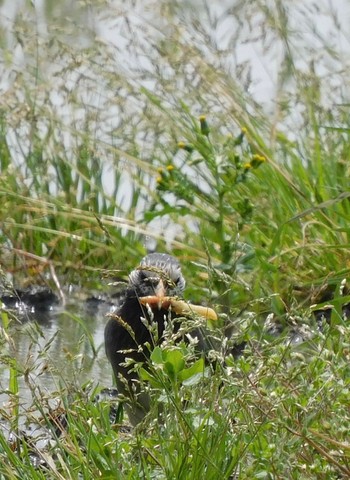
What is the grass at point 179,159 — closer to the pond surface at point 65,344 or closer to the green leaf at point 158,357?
the pond surface at point 65,344

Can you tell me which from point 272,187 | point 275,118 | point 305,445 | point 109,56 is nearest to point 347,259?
point 272,187

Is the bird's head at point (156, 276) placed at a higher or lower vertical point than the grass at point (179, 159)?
lower

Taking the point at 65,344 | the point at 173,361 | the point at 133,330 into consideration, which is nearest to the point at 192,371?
the point at 173,361

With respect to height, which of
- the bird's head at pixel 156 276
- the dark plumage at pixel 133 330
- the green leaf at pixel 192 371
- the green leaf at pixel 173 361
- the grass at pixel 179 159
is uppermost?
the grass at pixel 179 159

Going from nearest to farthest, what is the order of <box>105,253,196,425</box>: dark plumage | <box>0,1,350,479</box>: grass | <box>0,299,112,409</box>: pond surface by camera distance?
1. <box>105,253,196,425</box>: dark plumage
2. <box>0,299,112,409</box>: pond surface
3. <box>0,1,350,479</box>: grass

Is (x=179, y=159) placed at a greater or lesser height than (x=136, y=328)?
greater

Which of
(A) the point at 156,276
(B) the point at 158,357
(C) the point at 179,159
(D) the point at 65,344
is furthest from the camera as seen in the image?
(C) the point at 179,159

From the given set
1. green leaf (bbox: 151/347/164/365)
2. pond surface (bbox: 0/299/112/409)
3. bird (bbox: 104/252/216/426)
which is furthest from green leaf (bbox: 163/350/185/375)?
pond surface (bbox: 0/299/112/409)

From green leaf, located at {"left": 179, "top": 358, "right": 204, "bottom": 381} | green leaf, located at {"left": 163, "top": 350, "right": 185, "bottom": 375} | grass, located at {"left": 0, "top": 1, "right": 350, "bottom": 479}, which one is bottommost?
green leaf, located at {"left": 179, "top": 358, "right": 204, "bottom": 381}

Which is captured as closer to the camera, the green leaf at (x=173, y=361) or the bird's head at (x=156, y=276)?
the green leaf at (x=173, y=361)

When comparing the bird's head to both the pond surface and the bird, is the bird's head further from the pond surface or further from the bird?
the pond surface

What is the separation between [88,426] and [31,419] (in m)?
0.16

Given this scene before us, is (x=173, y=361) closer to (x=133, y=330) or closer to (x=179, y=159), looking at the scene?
(x=133, y=330)

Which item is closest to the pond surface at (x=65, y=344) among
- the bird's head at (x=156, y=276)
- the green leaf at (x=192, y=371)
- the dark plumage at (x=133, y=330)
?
the dark plumage at (x=133, y=330)
